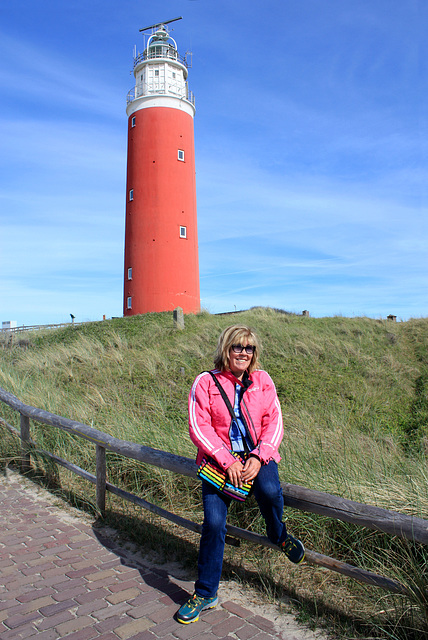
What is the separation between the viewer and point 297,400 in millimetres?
10500

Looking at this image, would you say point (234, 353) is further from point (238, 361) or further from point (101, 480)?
point (101, 480)

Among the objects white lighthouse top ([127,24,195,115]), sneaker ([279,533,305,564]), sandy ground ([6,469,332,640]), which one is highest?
white lighthouse top ([127,24,195,115])

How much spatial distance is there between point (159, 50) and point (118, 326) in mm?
16860

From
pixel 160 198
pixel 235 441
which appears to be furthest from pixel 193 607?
pixel 160 198

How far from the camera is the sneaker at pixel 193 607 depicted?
2.93 m

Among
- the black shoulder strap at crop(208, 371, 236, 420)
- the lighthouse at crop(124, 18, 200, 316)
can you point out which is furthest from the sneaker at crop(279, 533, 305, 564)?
the lighthouse at crop(124, 18, 200, 316)

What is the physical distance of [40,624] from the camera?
295 cm

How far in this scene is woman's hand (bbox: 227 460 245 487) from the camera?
301 cm

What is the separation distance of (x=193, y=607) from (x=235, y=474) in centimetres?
87

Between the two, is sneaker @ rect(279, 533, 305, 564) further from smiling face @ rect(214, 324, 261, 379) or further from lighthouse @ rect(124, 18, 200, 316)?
lighthouse @ rect(124, 18, 200, 316)

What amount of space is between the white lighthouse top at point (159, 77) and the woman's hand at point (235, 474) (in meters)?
23.9

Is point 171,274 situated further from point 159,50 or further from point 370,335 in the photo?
point 159,50

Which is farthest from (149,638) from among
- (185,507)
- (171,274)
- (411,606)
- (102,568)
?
(171,274)

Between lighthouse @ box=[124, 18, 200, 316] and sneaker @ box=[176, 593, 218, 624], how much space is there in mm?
19970
